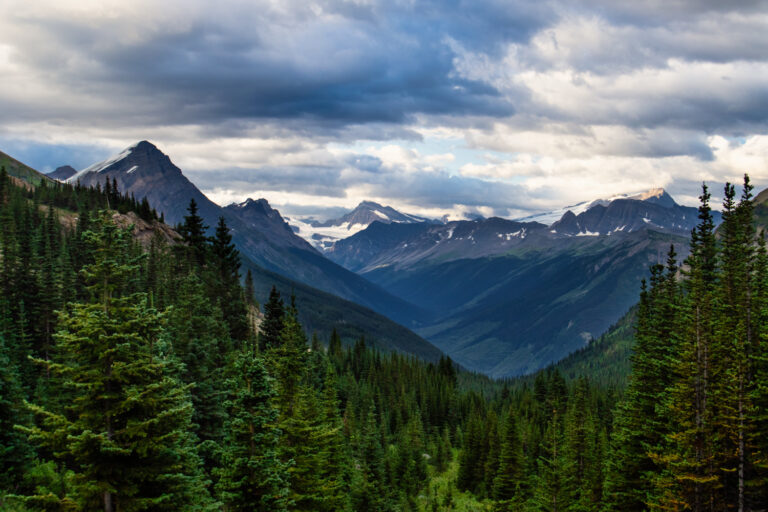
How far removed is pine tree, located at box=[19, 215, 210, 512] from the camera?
21656 millimetres

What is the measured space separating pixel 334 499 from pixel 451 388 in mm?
113200

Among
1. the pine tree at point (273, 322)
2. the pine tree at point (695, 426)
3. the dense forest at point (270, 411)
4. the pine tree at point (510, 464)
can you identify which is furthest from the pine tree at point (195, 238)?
the pine tree at point (695, 426)

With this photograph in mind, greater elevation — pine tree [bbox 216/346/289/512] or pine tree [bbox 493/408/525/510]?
pine tree [bbox 216/346/289/512]

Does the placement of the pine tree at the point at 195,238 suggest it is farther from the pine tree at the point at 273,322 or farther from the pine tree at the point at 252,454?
the pine tree at the point at 252,454

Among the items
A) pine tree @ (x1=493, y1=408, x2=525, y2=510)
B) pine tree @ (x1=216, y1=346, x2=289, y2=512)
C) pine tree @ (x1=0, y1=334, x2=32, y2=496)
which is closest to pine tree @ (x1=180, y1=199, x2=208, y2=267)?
pine tree @ (x1=493, y1=408, x2=525, y2=510)

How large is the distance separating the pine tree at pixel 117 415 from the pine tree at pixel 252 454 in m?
3.88

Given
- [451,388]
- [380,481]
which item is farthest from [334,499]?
[451,388]

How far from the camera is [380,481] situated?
201ft

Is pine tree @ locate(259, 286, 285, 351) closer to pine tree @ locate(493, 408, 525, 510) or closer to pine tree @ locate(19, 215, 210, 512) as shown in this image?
pine tree @ locate(493, 408, 525, 510)

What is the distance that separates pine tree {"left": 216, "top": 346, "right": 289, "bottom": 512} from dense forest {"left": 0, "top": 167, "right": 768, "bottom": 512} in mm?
99

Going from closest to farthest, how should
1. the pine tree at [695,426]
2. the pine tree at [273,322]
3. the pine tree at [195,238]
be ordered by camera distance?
the pine tree at [695,426]
the pine tree at [273,322]
the pine tree at [195,238]

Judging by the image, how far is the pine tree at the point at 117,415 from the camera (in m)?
21.7

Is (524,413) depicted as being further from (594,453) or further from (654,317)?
(654,317)

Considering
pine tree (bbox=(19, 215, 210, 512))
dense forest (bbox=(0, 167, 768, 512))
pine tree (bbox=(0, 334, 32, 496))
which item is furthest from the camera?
pine tree (bbox=(0, 334, 32, 496))
